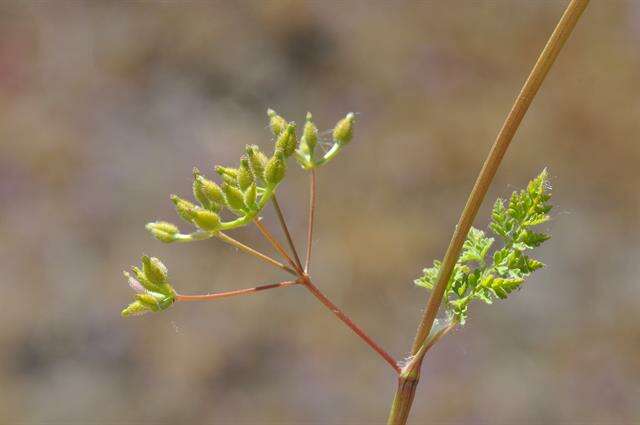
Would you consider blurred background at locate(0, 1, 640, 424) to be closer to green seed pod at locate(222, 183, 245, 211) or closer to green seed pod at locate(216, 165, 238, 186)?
green seed pod at locate(216, 165, 238, 186)

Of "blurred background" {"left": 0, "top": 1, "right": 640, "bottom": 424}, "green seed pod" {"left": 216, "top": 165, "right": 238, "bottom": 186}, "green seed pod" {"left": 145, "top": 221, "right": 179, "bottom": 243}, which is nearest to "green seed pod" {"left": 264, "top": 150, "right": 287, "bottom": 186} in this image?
"green seed pod" {"left": 216, "top": 165, "right": 238, "bottom": 186}

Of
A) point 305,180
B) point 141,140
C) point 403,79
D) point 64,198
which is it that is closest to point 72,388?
point 64,198

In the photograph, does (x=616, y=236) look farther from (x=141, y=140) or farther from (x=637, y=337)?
(x=141, y=140)

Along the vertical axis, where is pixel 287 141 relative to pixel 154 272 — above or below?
above

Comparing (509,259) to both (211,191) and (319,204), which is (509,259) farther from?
(319,204)

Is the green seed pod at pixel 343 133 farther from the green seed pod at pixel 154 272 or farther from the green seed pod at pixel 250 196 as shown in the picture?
the green seed pod at pixel 154 272

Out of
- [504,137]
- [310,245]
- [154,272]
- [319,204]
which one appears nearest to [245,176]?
[310,245]
